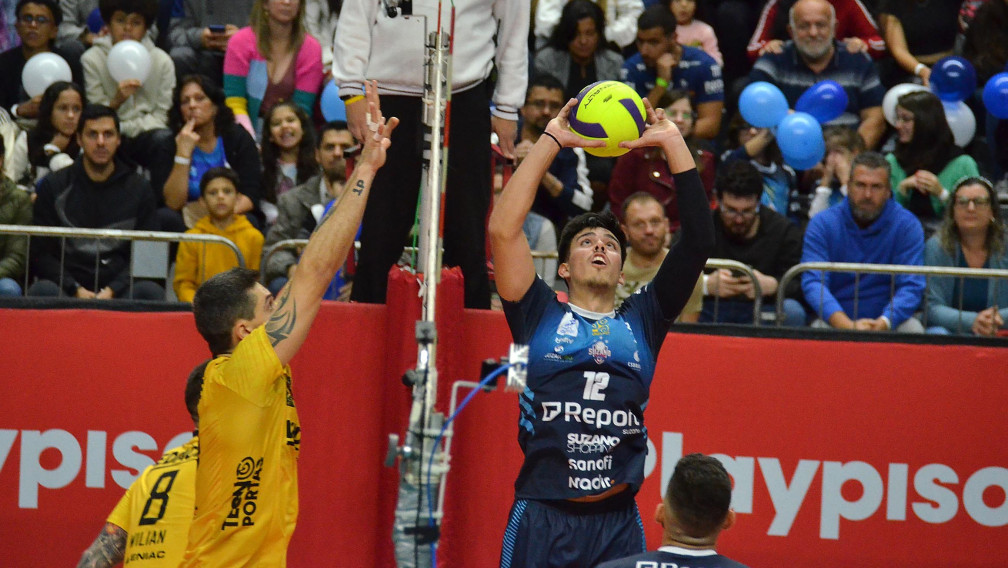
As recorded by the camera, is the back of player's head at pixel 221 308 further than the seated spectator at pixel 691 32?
No

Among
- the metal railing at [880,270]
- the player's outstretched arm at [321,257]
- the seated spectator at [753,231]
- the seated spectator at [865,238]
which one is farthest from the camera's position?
the seated spectator at [753,231]

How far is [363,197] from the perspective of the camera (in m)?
4.71

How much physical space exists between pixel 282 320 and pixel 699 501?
1.67 meters

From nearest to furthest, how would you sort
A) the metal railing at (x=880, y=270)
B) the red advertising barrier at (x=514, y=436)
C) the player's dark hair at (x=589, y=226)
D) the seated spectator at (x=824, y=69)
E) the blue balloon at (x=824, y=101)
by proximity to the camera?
the player's dark hair at (x=589, y=226) → the red advertising barrier at (x=514, y=436) → the metal railing at (x=880, y=270) → the blue balloon at (x=824, y=101) → the seated spectator at (x=824, y=69)

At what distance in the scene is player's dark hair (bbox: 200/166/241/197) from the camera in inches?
352

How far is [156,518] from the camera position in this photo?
5.43 m

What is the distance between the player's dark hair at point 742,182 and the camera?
342 inches

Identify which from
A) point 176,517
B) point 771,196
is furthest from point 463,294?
point 771,196

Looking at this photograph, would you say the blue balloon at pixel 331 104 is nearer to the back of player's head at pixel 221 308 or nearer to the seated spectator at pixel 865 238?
the seated spectator at pixel 865 238

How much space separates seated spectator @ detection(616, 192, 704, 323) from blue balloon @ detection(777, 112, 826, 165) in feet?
6.50

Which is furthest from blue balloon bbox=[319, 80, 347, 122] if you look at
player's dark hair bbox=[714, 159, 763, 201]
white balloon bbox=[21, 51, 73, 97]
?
player's dark hair bbox=[714, 159, 763, 201]

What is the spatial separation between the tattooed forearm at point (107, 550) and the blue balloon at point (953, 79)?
748 cm

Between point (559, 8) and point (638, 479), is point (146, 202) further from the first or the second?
point (638, 479)

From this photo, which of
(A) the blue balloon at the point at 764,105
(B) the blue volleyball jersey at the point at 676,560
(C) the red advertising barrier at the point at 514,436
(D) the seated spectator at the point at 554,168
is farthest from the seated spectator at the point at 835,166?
(B) the blue volleyball jersey at the point at 676,560
